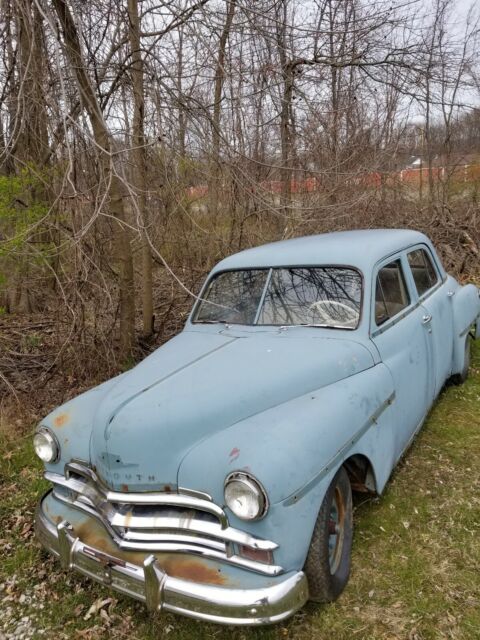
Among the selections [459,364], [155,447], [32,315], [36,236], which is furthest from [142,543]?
[32,315]

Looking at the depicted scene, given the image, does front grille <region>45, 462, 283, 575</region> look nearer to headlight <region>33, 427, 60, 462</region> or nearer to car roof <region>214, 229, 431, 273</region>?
headlight <region>33, 427, 60, 462</region>

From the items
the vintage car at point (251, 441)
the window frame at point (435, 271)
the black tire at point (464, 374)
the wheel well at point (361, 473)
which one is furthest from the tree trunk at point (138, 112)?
the black tire at point (464, 374)

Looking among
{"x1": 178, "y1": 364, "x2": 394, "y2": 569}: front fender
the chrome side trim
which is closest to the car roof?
the chrome side trim

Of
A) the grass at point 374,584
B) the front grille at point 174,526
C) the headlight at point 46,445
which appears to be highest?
the headlight at point 46,445

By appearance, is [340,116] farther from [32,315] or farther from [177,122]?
[32,315]

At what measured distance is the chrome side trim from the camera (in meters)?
2.10

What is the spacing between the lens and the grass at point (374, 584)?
2.32m

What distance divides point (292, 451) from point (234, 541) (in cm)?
46

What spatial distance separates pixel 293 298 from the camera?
3.42 m

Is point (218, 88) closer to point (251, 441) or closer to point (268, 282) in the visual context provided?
point (268, 282)

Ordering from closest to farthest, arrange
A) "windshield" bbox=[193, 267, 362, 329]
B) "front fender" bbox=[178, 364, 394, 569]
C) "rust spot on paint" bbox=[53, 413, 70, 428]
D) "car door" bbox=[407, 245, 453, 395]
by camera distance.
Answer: "front fender" bbox=[178, 364, 394, 569] → "rust spot on paint" bbox=[53, 413, 70, 428] → "windshield" bbox=[193, 267, 362, 329] → "car door" bbox=[407, 245, 453, 395]

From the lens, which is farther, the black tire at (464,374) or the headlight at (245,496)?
the black tire at (464,374)

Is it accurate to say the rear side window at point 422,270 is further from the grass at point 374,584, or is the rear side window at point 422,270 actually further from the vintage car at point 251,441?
the grass at point 374,584

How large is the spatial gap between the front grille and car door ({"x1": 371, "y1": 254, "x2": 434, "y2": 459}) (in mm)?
1377
